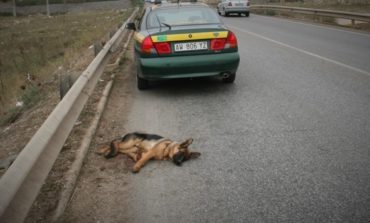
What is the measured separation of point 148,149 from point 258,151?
1173 mm

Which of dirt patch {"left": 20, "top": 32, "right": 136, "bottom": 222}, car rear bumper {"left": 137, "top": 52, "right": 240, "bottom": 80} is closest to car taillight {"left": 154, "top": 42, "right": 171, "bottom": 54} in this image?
car rear bumper {"left": 137, "top": 52, "right": 240, "bottom": 80}

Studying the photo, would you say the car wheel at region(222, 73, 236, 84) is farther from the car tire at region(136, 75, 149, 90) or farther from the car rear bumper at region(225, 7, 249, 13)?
the car rear bumper at region(225, 7, 249, 13)

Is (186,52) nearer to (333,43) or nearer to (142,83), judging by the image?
(142,83)

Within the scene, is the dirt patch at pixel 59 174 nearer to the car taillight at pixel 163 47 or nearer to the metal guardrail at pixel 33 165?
the metal guardrail at pixel 33 165

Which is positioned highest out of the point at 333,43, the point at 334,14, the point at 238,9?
the point at 238,9

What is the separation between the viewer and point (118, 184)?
3.90m

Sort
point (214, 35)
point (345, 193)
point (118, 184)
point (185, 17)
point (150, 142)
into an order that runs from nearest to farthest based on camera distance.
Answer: point (345, 193)
point (118, 184)
point (150, 142)
point (214, 35)
point (185, 17)

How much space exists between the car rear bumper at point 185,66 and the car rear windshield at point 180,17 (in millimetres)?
824

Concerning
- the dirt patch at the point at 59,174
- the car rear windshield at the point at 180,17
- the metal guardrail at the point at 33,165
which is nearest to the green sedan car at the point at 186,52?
the car rear windshield at the point at 180,17

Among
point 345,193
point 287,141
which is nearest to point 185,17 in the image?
point 287,141

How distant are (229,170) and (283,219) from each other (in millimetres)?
958

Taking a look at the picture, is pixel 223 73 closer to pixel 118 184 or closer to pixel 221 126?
pixel 221 126

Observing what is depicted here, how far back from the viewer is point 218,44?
22.0ft

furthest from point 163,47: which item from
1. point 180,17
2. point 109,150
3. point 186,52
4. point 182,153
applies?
point 182,153
